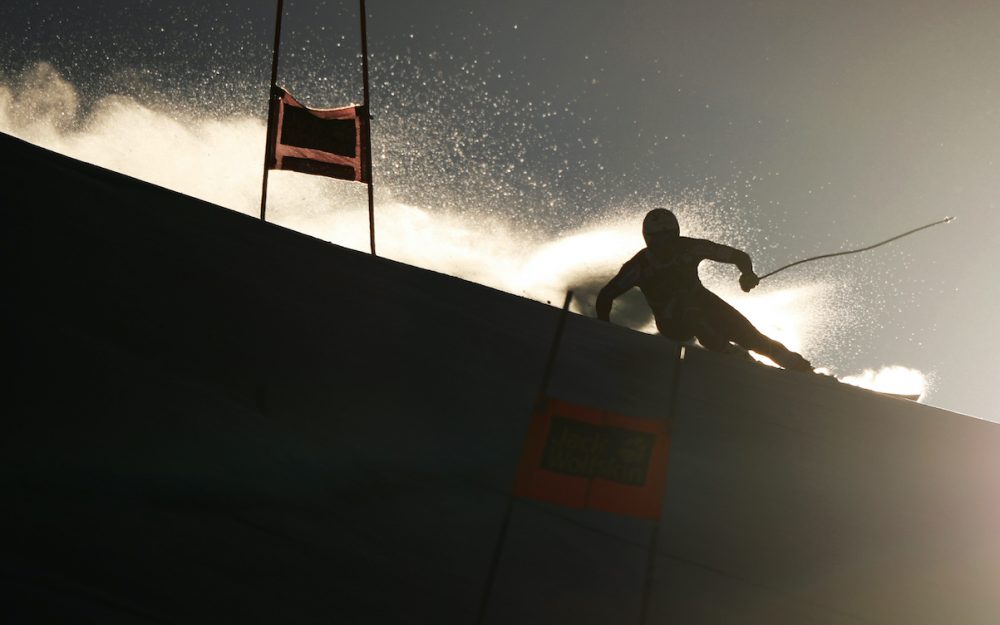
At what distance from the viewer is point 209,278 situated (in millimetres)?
2623

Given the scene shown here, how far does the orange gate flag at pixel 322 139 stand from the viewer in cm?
482

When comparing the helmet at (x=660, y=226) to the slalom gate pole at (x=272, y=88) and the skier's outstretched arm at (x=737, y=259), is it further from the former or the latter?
the slalom gate pole at (x=272, y=88)

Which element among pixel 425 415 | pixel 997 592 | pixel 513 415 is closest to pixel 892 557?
pixel 997 592

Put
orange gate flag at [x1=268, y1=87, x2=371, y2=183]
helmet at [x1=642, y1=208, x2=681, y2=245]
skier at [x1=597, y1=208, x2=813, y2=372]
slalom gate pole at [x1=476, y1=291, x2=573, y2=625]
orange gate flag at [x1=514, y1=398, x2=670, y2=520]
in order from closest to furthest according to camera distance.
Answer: slalom gate pole at [x1=476, y1=291, x2=573, y2=625] → orange gate flag at [x1=514, y1=398, x2=670, y2=520] → skier at [x1=597, y1=208, x2=813, y2=372] → helmet at [x1=642, y1=208, x2=681, y2=245] → orange gate flag at [x1=268, y1=87, x2=371, y2=183]

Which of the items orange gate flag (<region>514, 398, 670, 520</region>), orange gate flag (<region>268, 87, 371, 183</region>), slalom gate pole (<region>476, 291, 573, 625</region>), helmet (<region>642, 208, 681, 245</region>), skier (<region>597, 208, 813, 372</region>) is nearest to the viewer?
slalom gate pole (<region>476, 291, 573, 625</region>)

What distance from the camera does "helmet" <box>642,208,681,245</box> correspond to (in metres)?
3.80

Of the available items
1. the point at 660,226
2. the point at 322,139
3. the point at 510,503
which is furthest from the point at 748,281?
the point at 322,139

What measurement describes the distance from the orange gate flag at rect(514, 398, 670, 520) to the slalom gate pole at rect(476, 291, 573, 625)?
4 centimetres

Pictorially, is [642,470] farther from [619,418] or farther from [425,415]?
[425,415]

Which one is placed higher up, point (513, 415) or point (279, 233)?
point (279, 233)

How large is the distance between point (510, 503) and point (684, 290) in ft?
5.72

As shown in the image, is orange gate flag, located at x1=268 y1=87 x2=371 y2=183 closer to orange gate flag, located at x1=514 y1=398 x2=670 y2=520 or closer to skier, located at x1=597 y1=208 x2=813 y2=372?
skier, located at x1=597 y1=208 x2=813 y2=372

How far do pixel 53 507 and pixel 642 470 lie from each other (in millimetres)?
1959

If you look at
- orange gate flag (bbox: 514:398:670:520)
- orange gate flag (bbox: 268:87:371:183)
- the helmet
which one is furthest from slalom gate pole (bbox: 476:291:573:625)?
orange gate flag (bbox: 268:87:371:183)
